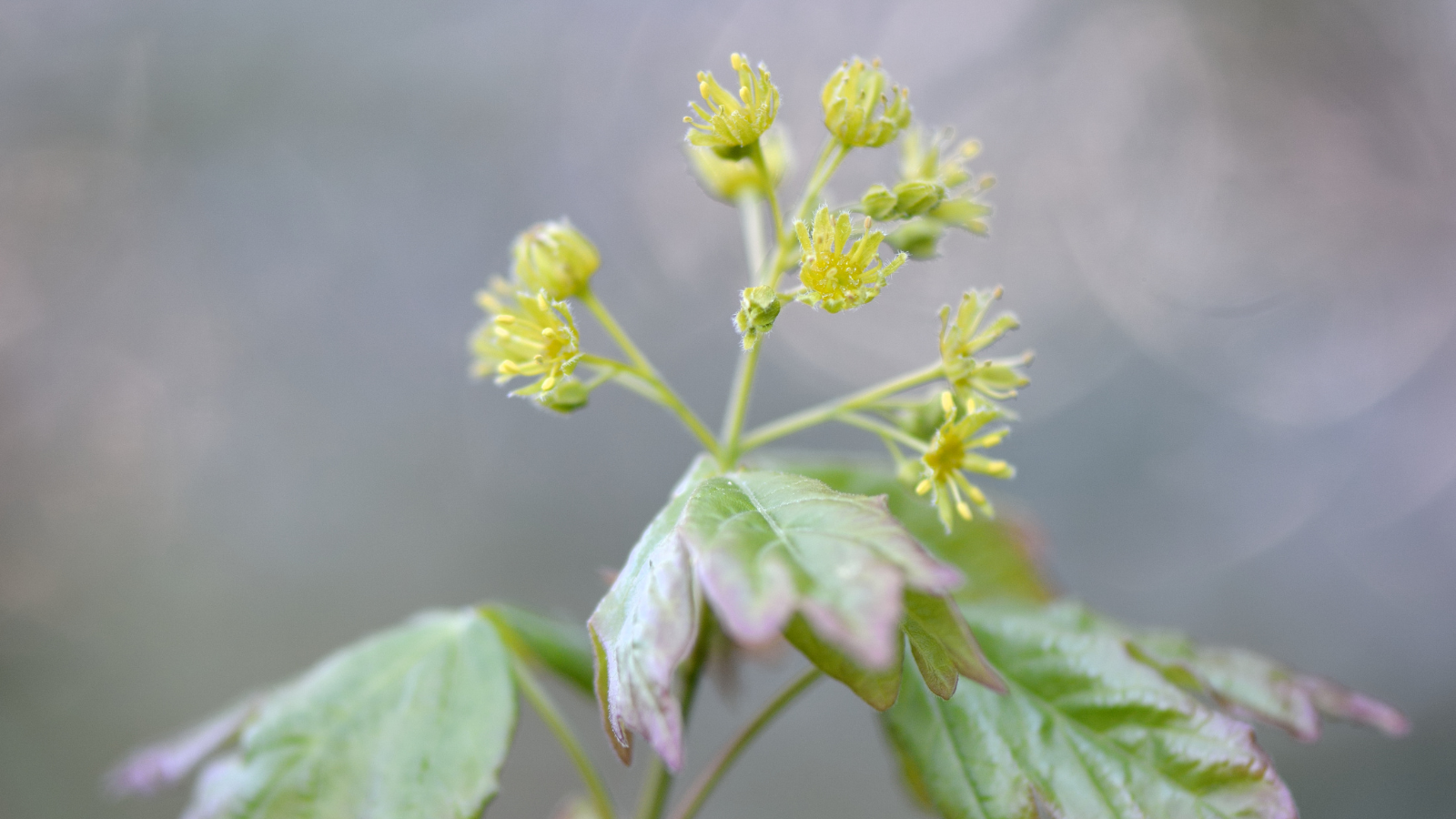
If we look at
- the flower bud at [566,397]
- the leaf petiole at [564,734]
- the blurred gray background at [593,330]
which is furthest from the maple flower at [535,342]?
the blurred gray background at [593,330]

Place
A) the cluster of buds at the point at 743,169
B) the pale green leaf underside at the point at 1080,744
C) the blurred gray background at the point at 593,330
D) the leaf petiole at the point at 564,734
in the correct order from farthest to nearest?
the blurred gray background at the point at 593,330, the cluster of buds at the point at 743,169, the leaf petiole at the point at 564,734, the pale green leaf underside at the point at 1080,744

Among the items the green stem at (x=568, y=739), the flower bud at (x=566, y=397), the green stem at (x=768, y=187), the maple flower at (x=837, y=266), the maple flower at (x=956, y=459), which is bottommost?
the green stem at (x=568, y=739)

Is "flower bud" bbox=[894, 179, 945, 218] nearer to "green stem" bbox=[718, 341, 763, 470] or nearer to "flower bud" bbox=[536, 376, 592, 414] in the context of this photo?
"green stem" bbox=[718, 341, 763, 470]

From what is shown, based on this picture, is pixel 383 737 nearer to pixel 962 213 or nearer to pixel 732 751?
pixel 732 751

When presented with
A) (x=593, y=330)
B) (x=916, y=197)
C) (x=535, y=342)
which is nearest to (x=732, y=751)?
(x=535, y=342)

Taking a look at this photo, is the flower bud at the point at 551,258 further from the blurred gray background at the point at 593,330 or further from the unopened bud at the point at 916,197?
the blurred gray background at the point at 593,330

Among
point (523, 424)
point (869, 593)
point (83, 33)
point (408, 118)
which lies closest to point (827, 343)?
point (523, 424)

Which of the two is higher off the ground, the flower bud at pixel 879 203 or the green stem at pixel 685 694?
the flower bud at pixel 879 203

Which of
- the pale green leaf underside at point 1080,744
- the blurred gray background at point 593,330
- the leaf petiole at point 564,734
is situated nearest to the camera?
the pale green leaf underside at point 1080,744
